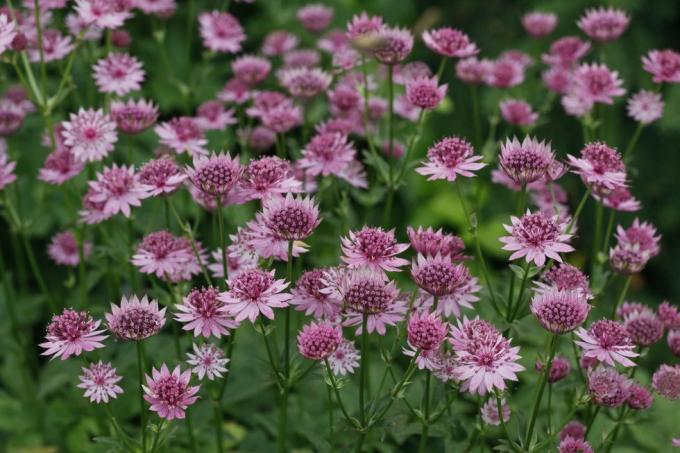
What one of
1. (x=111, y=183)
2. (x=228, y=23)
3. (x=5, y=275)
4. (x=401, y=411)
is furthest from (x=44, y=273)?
(x=401, y=411)

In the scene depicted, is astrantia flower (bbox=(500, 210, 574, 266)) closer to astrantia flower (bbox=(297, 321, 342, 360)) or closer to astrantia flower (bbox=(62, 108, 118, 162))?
astrantia flower (bbox=(297, 321, 342, 360))

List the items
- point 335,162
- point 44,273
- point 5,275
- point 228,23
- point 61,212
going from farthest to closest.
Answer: point 44,273, point 61,212, point 228,23, point 5,275, point 335,162

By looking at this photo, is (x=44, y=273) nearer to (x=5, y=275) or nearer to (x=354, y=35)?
(x=5, y=275)

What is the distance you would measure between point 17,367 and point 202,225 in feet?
2.92

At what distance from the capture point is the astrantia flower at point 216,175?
1580 millimetres

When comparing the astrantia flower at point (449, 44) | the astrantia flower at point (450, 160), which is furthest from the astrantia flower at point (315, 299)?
the astrantia flower at point (449, 44)

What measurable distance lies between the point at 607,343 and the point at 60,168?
1339mm

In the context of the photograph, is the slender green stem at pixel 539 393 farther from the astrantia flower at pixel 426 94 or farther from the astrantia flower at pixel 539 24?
the astrantia flower at pixel 539 24

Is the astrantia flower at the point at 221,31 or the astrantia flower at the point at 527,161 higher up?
the astrantia flower at the point at 527,161

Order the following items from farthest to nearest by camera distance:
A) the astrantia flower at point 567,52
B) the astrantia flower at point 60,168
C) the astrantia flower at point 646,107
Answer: the astrantia flower at point 567,52 → the astrantia flower at point 646,107 → the astrantia flower at point 60,168

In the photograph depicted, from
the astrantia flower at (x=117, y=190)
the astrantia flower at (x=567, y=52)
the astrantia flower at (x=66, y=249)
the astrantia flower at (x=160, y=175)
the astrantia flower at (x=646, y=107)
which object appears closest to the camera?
the astrantia flower at (x=160, y=175)

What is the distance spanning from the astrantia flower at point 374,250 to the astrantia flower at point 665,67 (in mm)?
1032

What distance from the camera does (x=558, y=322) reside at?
1456mm

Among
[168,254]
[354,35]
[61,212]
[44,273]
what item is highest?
[354,35]
